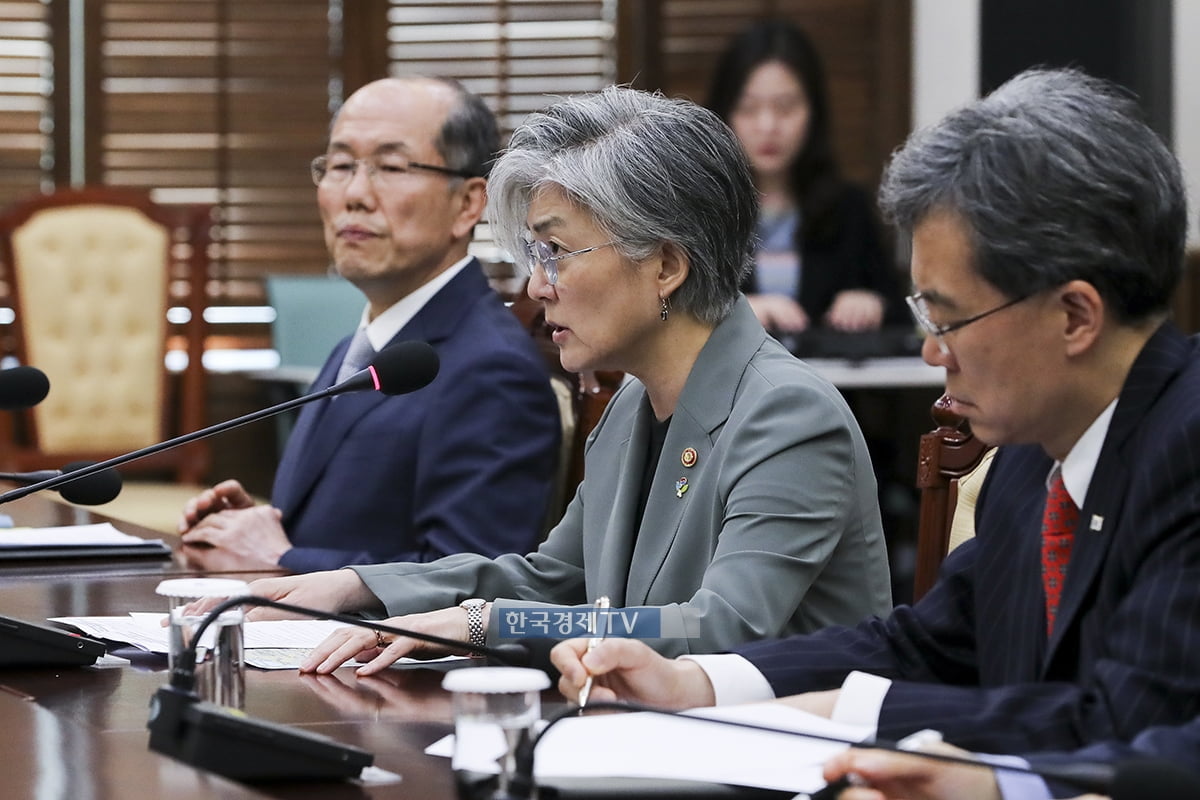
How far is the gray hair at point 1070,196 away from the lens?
1318mm

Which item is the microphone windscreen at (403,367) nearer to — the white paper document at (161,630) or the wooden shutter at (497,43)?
the white paper document at (161,630)

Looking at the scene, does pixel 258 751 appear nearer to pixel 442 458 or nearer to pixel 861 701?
pixel 861 701

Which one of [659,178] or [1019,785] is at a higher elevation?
[659,178]

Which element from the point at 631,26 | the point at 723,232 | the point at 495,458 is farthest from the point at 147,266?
the point at 723,232

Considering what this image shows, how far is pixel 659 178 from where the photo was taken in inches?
77.4

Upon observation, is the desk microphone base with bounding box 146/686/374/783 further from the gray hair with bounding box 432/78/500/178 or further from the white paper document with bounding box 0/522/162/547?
the gray hair with bounding box 432/78/500/178

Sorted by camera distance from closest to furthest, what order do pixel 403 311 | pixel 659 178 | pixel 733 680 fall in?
pixel 733 680, pixel 659 178, pixel 403 311

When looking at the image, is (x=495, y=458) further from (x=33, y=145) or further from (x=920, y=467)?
(x=33, y=145)

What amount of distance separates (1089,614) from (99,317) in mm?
3918

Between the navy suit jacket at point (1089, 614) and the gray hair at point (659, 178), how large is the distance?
52 centimetres

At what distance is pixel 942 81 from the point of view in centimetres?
618

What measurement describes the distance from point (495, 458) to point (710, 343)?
2.01 feet

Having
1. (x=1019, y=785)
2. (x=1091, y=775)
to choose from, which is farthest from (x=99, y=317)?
(x=1091, y=775)

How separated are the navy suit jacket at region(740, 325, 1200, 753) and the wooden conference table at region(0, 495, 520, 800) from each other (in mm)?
340
